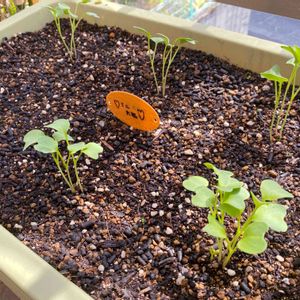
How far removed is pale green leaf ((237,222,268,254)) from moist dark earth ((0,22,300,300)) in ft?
0.47

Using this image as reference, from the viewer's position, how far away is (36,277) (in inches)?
27.8

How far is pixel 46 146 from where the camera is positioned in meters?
0.84

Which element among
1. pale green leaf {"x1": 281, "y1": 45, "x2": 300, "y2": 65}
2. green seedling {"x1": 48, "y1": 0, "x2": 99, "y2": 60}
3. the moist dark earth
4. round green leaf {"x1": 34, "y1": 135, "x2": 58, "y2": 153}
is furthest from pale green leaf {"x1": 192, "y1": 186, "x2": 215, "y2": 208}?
green seedling {"x1": 48, "y1": 0, "x2": 99, "y2": 60}

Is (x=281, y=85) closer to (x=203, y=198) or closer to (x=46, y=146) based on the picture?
(x=203, y=198)

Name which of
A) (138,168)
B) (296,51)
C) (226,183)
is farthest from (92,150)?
(296,51)

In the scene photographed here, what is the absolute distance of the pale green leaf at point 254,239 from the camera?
2.11 feet

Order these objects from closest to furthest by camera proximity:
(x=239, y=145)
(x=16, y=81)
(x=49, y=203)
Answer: (x=49, y=203)
(x=239, y=145)
(x=16, y=81)

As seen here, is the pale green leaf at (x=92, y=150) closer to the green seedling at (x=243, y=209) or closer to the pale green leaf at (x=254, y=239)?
the green seedling at (x=243, y=209)

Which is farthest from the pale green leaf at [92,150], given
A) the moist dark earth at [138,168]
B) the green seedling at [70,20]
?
the green seedling at [70,20]

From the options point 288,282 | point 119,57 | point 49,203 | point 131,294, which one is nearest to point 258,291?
point 288,282

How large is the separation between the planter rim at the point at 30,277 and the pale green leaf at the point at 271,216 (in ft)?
1.01

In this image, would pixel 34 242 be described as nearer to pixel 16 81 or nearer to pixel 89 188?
pixel 89 188

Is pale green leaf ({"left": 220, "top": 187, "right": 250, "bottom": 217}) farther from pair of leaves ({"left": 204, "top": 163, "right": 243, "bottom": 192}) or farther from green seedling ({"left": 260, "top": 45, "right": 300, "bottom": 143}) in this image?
green seedling ({"left": 260, "top": 45, "right": 300, "bottom": 143})

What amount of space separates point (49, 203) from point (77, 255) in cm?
16
